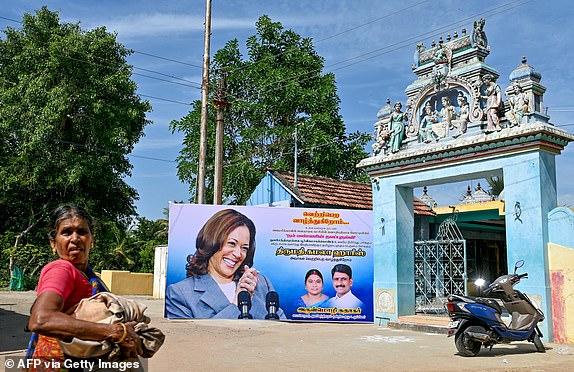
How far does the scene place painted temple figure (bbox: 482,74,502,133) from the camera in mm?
11445

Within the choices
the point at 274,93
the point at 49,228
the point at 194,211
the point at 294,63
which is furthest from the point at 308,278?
the point at 294,63

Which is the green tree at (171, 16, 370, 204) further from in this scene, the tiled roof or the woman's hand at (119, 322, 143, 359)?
the woman's hand at (119, 322, 143, 359)

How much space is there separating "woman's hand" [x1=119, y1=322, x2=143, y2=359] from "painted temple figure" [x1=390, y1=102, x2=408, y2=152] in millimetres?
11514

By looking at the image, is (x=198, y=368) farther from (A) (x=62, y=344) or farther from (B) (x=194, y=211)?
(B) (x=194, y=211)

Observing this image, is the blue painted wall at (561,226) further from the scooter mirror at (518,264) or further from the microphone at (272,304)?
the microphone at (272,304)

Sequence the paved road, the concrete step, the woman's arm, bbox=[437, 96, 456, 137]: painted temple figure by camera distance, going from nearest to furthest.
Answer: the woman's arm → the paved road → the concrete step → bbox=[437, 96, 456, 137]: painted temple figure

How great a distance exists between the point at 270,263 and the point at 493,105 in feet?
21.2

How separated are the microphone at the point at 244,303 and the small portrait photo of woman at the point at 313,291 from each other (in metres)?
1.24

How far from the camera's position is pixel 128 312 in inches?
103

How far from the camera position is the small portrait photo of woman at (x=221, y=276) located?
13.8 m

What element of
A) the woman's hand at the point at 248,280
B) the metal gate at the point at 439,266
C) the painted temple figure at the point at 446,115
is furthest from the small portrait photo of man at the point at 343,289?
the painted temple figure at the point at 446,115

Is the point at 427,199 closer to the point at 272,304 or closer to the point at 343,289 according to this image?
the point at 343,289

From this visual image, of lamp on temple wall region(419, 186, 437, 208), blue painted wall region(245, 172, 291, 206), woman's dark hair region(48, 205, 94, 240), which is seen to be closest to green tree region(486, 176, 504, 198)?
lamp on temple wall region(419, 186, 437, 208)

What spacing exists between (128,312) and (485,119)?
10.6 metres
